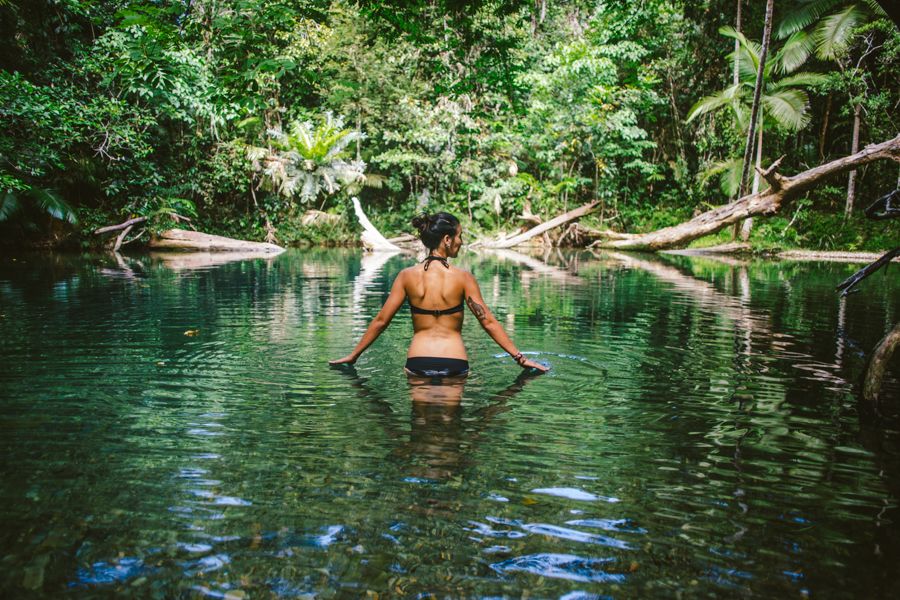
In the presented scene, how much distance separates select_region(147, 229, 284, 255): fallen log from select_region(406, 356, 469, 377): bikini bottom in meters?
20.0

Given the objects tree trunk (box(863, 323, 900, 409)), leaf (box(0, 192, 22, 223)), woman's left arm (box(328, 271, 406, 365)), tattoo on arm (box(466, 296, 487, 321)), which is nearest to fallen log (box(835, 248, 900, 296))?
tree trunk (box(863, 323, 900, 409))

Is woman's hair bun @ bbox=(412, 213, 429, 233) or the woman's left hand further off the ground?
woman's hair bun @ bbox=(412, 213, 429, 233)

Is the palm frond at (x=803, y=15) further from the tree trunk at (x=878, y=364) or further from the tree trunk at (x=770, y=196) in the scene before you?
the tree trunk at (x=878, y=364)

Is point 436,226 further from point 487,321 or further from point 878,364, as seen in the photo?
point 878,364

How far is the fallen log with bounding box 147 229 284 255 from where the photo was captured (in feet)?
80.3

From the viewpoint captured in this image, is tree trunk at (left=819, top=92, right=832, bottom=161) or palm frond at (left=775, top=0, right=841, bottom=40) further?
tree trunk at (left=819, top=92, right=832, bottom=161)

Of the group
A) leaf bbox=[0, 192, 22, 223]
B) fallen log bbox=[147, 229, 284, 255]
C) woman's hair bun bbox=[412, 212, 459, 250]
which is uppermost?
leaf bbox=[0, 192, 22, 223]

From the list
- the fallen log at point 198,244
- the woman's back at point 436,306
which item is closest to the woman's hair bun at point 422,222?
the woman's back at point 436,306

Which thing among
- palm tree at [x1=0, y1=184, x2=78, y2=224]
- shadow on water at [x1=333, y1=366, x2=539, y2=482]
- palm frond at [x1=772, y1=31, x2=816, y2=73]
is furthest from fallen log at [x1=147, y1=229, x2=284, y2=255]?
shadow on water at [x1=333, y1=366, x2=539, y2=482]

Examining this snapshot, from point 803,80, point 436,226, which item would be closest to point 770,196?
point 436,226

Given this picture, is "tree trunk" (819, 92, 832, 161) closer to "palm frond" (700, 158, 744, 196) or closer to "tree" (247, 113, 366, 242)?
"palm frond" (700, 158, 744, 196)

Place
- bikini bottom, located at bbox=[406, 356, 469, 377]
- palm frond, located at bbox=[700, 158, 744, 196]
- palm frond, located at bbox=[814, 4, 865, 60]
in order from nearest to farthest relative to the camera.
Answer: bikini bottom, located at bbox=[406, 356, 469, 377]
palm frond, located at bbox=[814, 4, 865, 60]
palm frond, located at bbox=[700, 158, 744, 196]

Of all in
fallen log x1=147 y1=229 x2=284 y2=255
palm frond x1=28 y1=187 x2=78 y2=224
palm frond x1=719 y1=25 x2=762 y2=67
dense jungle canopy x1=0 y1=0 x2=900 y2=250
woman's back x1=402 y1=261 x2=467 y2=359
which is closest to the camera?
woman's back x1=402 y1=261 x2=467 y2=359

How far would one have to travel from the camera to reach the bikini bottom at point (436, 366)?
566cm
